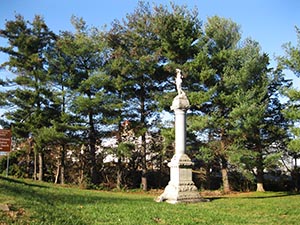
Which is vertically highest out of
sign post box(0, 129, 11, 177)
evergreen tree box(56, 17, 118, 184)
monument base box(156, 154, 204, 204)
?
evergreen tree box(56, 17, 118, 184)

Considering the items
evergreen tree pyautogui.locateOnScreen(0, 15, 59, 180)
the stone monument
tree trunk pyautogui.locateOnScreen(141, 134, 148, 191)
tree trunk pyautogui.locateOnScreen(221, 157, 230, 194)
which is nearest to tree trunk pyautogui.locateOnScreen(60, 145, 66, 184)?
evergreen tree pyautogui.locateOnScreen(0, 15, 59, 180)

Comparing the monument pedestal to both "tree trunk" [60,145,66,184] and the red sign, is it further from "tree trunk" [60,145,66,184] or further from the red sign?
"tree trunk" [60,145,66,184]

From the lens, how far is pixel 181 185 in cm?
1276

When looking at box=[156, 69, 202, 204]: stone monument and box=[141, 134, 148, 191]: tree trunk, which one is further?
box=[141, 134, 148, 191]: tree trunk

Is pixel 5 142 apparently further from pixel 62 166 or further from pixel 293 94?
pixel 293 94

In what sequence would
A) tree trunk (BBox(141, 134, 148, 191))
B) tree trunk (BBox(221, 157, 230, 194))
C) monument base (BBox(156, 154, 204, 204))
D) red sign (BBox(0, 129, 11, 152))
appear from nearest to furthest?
1. monument base (BBox(156, 154, 204, 204))
2. red sign (BBox(0, 129, 11, 152))
3. tree trunk (BBox(221, 157, 230, 194))
4. tree trunk (BBox(141, 134, 148, 191))

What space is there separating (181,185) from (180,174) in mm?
424

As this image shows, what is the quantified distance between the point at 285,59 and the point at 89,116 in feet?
42.2

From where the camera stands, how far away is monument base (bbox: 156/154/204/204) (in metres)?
12.6

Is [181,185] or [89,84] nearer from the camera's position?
[181,185]

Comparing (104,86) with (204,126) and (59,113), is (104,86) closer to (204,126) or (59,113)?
(59,113)

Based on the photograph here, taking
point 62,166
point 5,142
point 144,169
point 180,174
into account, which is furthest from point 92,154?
point 180,174

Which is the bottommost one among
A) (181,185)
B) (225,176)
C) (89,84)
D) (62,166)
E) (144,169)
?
(181,185)

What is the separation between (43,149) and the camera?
22328 mm
